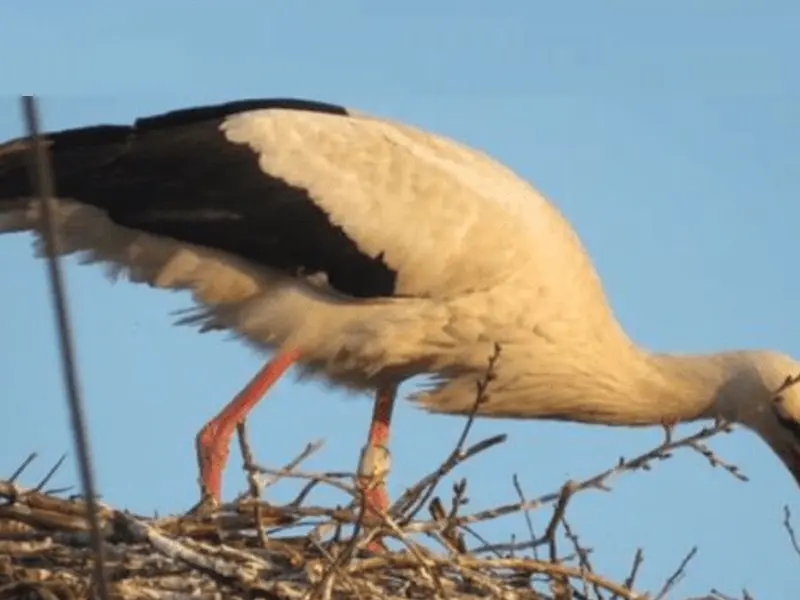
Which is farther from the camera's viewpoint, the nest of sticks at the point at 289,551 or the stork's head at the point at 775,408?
the stork's head at the point at 775,408

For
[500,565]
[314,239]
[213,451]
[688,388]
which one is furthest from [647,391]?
[500,565]

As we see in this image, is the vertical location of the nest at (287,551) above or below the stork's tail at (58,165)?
below

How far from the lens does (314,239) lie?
5453mm

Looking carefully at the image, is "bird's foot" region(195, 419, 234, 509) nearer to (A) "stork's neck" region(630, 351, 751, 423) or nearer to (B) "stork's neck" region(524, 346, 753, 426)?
(B) "stork's neck" region(524, 346, 753, 426)

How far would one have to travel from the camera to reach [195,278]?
5492 millimetres

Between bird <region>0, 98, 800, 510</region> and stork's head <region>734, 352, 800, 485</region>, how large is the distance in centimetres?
43

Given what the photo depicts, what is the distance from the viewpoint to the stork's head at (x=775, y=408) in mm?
5883

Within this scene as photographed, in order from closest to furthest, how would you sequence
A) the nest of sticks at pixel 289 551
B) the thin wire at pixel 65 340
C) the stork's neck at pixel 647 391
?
the thin wire at pixel 65 340 < the nest of sticks at pixel 289 551 < the stork's neck at pixel 647 391

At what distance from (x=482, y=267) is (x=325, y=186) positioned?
22.4 inches

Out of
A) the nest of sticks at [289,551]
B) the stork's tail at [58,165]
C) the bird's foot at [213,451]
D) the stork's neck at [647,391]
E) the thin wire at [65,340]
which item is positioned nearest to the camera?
the thin wire at [65,340]

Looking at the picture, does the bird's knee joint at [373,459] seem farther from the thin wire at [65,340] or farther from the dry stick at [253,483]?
the thin wire at [65,340]

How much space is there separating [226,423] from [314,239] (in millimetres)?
656

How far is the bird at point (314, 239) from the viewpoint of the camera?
17.7ft

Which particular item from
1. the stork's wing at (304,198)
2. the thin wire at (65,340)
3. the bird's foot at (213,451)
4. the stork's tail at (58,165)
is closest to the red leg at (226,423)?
the bird's foot at (213,451)
